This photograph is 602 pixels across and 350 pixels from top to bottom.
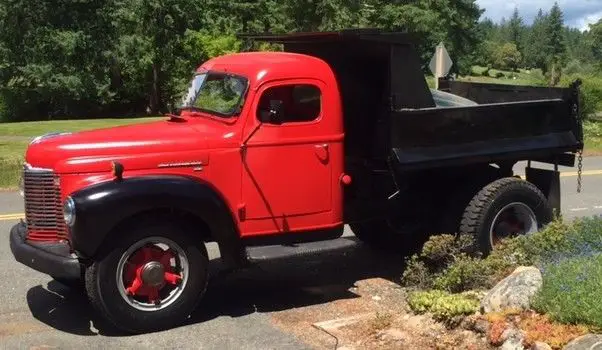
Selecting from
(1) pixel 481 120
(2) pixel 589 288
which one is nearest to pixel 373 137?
(1) pixel 481 120

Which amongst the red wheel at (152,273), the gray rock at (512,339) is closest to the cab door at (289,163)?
the red wheel at (152,273)

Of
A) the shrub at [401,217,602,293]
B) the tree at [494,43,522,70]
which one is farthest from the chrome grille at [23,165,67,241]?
the tree at [494,43,522,70]

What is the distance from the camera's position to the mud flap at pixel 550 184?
803 cm

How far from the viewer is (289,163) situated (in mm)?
6477

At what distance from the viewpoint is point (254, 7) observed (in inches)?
1973

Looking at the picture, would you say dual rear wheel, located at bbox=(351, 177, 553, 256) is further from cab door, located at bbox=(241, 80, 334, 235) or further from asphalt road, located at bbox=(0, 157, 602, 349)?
cab door, located at bbox=(241, 80, 334, 235)

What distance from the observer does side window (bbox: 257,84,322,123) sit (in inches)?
257

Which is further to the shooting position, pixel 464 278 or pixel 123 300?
pixel 464 278

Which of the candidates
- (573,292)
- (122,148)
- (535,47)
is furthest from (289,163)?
(535,47)

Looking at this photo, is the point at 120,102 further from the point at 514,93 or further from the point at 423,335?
the point at 423,335

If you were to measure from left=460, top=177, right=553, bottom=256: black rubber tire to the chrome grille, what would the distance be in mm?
3733

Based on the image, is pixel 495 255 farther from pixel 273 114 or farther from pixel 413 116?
pixel 273 114

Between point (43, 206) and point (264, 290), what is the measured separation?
2.20 m

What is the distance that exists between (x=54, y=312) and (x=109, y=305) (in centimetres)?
101
